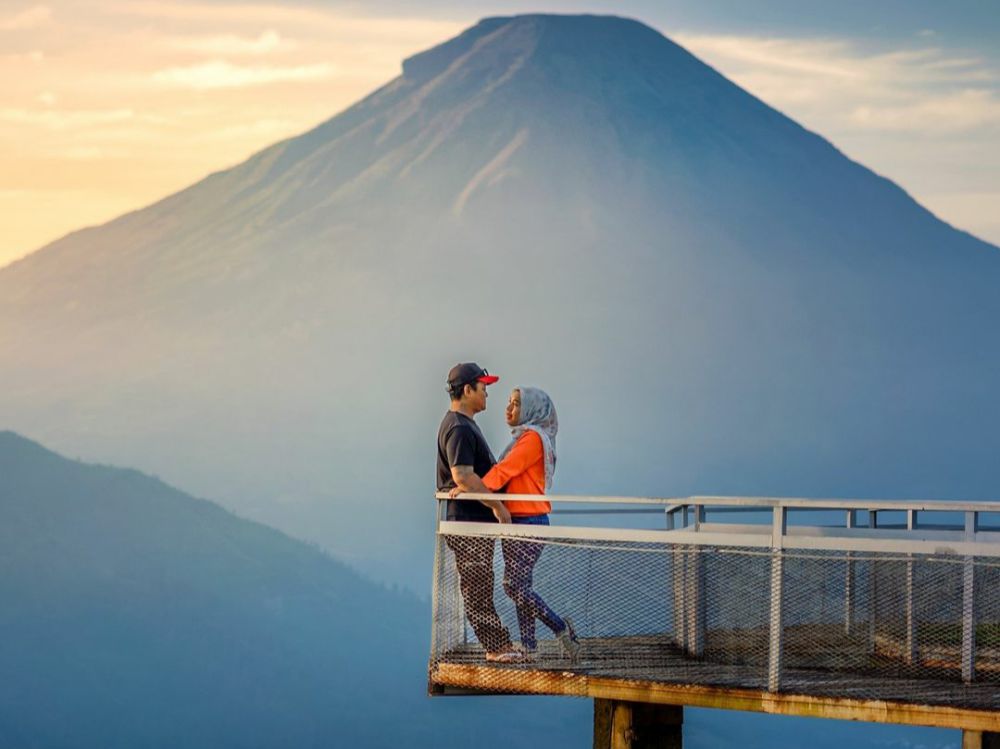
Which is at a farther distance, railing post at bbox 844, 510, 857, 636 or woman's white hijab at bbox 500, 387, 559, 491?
railing post at bbox 844, 510, 857, 636

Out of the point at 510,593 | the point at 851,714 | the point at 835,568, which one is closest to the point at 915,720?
the point at 851,714

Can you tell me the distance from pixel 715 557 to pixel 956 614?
5.20 ft

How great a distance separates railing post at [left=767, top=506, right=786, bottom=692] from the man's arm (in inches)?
76.4

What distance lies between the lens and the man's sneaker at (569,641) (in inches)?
587

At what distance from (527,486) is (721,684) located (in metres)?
1.98

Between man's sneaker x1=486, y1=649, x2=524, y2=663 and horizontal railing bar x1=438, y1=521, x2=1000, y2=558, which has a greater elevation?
horizontal railing bar x1=438, y1=521, x2=1000, y2=558

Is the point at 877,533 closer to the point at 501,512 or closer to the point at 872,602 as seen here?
the point at 872,602

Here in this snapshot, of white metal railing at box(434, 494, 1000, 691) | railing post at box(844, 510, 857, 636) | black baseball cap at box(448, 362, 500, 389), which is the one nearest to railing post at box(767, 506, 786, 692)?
white metal railing at box(434, 494, 1000, 691)

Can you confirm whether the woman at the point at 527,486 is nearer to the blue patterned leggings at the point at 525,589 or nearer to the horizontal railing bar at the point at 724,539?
the blue patterned leggings at the point at 525,589

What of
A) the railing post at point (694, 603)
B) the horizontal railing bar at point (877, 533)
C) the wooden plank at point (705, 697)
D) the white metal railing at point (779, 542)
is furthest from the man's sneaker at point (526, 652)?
the horizontal railing bar at point (877, 533)

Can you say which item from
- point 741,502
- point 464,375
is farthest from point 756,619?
point 464,375

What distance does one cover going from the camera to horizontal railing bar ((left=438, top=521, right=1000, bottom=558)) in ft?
44.2

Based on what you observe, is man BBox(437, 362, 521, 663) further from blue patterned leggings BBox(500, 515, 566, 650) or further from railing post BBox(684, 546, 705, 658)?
railing post BBox(684, 546, 705, 658)

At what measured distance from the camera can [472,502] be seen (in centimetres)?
1497
